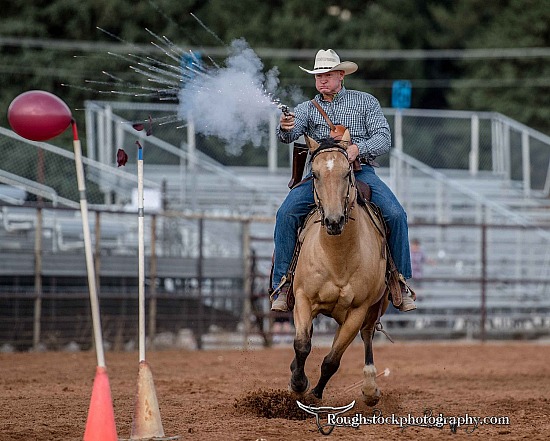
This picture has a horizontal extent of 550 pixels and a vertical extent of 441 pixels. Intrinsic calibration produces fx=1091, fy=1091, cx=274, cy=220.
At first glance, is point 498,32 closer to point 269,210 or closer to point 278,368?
point 269,210

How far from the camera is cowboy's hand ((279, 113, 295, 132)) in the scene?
28.1 ft

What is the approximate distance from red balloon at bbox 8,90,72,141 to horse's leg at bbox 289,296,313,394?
259cm

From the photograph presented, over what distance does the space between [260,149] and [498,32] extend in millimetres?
15273

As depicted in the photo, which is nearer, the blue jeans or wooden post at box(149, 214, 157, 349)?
the blue jeans

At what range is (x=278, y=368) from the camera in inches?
550

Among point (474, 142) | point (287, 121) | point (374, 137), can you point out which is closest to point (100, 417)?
point (287, 121)

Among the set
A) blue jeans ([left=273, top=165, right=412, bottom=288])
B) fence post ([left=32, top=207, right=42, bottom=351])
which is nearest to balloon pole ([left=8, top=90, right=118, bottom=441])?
blue jeans ([left=273, top=165, right=412, bottom=288])

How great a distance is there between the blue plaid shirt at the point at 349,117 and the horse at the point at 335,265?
1.88ft

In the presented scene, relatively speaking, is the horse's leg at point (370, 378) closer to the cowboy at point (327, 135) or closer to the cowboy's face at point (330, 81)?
the cowboy at point (327, 135)

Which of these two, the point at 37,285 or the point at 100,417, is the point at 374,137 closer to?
Result: the point at 100,417

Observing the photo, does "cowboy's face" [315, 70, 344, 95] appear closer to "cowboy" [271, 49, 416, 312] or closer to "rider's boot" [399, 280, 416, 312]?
"cowboy" [271, 49, 416, 312]

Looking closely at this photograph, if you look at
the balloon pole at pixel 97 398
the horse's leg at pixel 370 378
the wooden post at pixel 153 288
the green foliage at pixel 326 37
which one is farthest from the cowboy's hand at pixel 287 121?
the green foliage at pixel 326 37

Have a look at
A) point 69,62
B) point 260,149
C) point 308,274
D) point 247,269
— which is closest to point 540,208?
point 260,149

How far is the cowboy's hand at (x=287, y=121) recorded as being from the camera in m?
8.55
